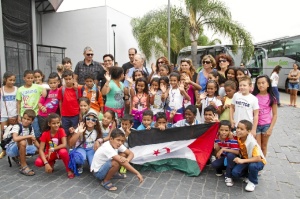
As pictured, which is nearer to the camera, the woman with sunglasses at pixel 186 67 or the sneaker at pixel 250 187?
the sneaker at pixel 250 187

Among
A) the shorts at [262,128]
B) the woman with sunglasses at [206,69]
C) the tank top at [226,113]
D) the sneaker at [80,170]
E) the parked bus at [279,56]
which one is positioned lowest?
the sneaker at [80,170]

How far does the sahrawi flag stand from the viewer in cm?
427

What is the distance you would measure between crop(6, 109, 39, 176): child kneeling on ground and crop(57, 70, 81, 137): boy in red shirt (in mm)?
572

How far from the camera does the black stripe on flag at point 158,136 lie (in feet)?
14.2

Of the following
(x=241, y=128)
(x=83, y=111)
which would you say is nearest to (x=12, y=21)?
(x=83, y=111)

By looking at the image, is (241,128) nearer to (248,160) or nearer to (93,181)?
(248,160)

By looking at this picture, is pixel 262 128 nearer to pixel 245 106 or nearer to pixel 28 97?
pixel 245 106

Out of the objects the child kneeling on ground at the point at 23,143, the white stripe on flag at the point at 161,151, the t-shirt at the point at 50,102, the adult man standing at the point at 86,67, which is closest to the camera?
the child kneeling on ground at the point at 23,143

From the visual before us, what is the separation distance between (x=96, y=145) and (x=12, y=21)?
11.6m

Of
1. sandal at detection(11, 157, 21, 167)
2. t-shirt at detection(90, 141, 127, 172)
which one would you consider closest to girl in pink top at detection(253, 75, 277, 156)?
t-shirt at detection(90, 141, 127, 172)

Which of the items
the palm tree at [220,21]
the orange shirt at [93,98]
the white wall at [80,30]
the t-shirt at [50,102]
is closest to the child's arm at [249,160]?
the orange shirt at [93,98]

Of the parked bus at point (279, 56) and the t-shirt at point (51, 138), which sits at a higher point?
the parked bus at point (279, 56)

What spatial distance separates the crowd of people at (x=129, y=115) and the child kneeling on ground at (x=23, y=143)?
0.02 meters

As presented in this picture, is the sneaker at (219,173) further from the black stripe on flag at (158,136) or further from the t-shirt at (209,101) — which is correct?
the t-shirt at (209,101)
